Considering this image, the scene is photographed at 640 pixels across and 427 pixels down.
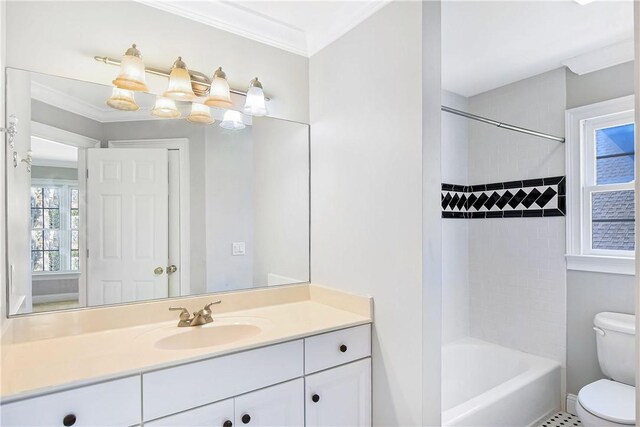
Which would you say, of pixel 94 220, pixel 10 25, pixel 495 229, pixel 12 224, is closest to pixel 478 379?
pixel 495 229

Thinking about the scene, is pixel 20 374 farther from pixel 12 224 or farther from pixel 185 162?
pixel 185 162

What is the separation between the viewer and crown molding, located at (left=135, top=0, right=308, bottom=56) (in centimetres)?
180

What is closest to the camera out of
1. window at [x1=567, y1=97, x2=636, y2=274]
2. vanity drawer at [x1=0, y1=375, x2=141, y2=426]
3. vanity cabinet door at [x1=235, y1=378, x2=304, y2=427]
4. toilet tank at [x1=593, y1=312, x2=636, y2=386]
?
vanity drawer at [x1=0, y1=375, x2=141, y2=426]

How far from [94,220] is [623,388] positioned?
2.99 metres

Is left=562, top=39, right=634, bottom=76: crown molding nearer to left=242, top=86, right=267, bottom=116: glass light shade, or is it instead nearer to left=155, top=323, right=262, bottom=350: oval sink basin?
left=242, top=86, right=267, bottom=116: glass light shade

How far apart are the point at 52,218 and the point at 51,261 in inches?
7.3

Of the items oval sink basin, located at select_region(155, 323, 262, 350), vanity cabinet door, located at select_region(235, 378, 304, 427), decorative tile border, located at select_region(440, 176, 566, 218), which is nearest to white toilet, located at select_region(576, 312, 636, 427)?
decorative tile border, located at select_region(440, 176, 566, 218)

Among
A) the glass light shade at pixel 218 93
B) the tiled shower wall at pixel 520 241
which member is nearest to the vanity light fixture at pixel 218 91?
the glass light shade at pixel 218 93

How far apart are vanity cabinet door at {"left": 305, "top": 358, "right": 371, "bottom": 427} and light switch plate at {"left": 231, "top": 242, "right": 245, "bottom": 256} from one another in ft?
2.60

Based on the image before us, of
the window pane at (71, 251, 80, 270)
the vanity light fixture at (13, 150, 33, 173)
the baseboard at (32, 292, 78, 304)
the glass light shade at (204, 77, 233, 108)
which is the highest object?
the glass light shade at (204, 77, 233, 108)

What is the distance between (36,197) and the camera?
1.51 meters

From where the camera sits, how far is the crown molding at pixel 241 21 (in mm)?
1797

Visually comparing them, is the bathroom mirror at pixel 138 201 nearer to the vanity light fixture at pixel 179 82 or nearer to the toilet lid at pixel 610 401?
the vanity light fixture at pixel 179 82

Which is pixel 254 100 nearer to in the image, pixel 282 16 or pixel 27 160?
pixel 282 16
